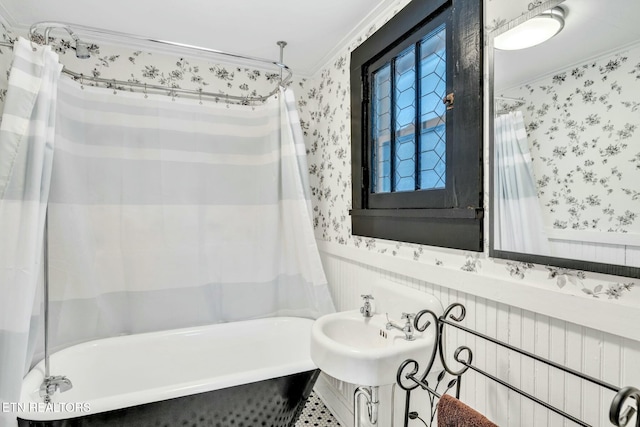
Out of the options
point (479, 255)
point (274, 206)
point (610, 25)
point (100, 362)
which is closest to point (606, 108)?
point (610, 25)

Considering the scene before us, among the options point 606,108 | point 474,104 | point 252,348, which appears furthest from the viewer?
point 252,348

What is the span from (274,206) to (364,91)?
3.09 ft

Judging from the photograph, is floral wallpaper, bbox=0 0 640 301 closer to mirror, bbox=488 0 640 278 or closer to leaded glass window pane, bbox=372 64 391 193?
leaded glass window pane, bbox=372 64 391 193

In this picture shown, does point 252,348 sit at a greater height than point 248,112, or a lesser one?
lesser

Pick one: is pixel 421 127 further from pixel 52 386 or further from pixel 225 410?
pixel 52 386

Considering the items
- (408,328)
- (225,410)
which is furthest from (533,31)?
(225,410)

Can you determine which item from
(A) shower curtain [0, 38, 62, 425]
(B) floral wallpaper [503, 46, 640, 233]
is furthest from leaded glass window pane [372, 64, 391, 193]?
(A) shower curtain [0, 38, 62, 425]

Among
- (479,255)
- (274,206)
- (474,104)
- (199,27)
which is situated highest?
(199,27)

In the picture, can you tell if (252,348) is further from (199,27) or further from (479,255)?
(199,27)

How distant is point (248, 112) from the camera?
2.34m

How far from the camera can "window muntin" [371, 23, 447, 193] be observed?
4.61ft

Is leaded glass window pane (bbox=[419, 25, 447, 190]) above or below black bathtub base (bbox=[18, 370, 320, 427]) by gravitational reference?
above

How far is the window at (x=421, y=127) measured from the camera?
3.96 feet

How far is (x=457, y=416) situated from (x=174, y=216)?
183 cm
